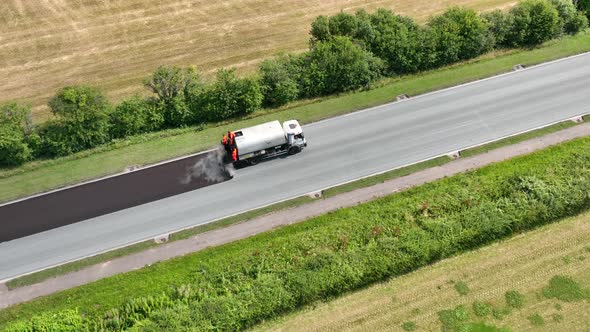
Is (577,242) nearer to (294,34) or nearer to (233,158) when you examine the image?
(233,158)

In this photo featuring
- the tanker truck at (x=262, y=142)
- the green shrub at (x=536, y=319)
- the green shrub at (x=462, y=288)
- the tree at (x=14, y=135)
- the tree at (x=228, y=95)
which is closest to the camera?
the green shrub at (x=536, y=319)

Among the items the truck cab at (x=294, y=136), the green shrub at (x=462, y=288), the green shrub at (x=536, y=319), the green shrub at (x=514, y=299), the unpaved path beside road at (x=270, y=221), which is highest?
the truck cab at (x=294, y=136)

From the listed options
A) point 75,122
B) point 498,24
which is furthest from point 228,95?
point 498,24

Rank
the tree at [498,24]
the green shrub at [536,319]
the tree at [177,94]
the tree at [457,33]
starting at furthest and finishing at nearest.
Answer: the tree at [498,24] → the tree at [457,33] → the tree at [177,94] → the green shrub at [536,319]

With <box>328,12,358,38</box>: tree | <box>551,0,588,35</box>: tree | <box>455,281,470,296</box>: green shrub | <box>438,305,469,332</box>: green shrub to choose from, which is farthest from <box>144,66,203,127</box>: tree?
<box>551,0,588,35</box>: tree

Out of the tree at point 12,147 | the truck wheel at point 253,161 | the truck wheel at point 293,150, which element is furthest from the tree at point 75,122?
the truck wheel at point 293,150

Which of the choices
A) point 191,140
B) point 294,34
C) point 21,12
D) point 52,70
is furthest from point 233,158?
point 21,12

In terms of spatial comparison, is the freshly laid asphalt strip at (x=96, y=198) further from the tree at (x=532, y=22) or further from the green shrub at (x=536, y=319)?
the tree at (x=532, y=22)

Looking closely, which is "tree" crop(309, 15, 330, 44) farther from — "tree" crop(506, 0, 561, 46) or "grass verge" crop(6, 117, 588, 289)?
"tree" crop(506, 0, 561, 46)
